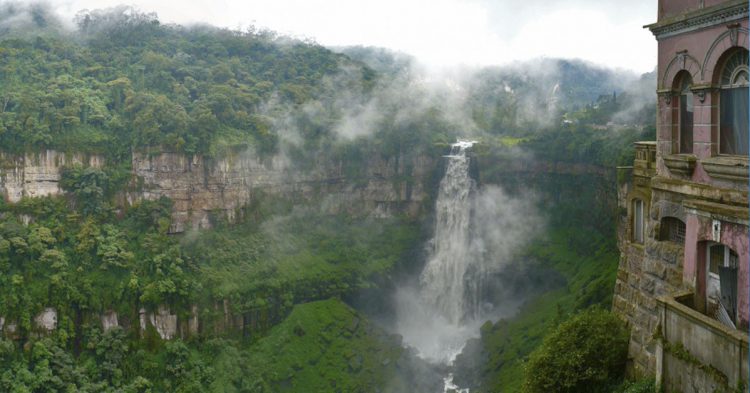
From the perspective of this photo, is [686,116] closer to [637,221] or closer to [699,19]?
[699,19]

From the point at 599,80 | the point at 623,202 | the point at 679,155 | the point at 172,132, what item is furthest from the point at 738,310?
the point at 599,80

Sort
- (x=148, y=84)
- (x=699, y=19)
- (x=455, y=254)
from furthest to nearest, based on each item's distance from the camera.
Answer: (x=148, y=84) → (x=455, y=254) → (x=699, y=19)

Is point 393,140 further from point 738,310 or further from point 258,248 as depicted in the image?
point 738,310

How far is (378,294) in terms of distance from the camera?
45406 millimetres

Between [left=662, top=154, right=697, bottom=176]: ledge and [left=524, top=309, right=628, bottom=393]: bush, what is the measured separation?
457 centimetres

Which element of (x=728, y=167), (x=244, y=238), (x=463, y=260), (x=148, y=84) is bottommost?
(x=463, y=260)

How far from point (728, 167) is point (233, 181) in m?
37.3

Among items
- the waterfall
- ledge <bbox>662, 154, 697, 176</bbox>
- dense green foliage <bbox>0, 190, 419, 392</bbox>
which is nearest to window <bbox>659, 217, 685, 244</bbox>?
ledge <bbox>662, 154, 697, 176</bbox>

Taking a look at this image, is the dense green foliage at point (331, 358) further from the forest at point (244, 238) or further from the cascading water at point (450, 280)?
the cascading water at point (450, 280)

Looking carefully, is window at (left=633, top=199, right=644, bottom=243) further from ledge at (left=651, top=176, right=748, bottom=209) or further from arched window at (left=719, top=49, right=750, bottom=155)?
arched window at (left=719, top=49, right=750, bottom=155)

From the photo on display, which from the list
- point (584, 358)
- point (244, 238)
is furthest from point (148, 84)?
point (584, 358)

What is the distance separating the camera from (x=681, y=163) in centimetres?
1151

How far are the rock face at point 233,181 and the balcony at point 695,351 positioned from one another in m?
35.8

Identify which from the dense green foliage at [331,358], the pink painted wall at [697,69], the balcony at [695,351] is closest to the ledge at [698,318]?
the balcony at [695,351]
